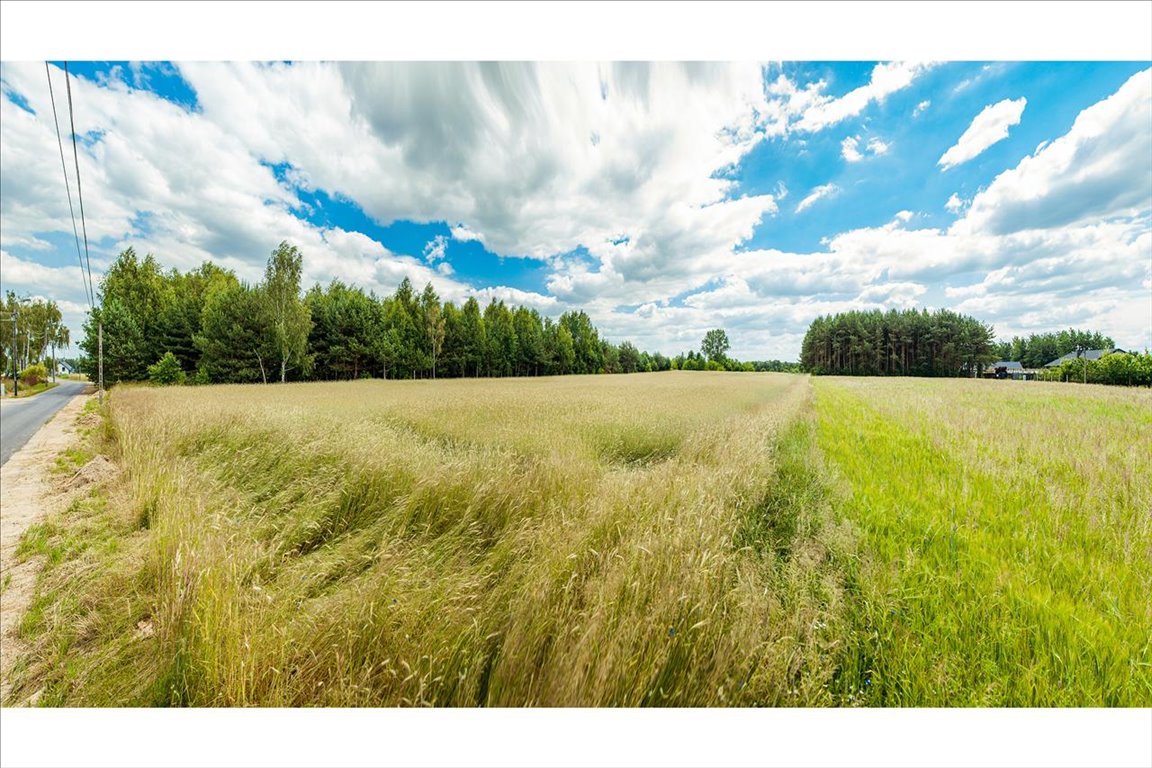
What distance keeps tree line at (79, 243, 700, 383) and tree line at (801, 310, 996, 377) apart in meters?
20.7

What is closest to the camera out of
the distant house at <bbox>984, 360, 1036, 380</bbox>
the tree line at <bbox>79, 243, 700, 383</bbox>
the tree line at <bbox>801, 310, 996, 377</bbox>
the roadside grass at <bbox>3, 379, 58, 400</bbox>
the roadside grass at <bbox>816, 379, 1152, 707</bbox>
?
the roadside grass at <bbox>816, 379, 1152, 707</bbox>

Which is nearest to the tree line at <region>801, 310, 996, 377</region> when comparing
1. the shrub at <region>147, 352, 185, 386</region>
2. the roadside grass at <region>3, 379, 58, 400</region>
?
the shrub at <region>147, 352, 185, 386</region>

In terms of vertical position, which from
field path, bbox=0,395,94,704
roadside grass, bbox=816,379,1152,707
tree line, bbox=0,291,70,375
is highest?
tree line, bbox=0,291,70,375

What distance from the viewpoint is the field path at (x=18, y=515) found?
258 cm

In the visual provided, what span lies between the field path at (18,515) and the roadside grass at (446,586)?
0.17m

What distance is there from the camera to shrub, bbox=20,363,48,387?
37.9 meters

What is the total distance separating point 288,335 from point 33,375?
46.2 metres

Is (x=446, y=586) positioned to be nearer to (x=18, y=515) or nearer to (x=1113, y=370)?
(x=18, y=515)

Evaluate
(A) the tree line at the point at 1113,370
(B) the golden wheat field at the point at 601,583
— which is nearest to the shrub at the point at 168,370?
(B) the golden wheat field at the point at 601,583

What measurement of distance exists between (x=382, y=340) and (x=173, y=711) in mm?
32066

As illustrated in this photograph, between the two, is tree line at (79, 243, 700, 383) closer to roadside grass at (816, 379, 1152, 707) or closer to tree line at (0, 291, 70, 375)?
tree line at (0, 291, 70, 375)

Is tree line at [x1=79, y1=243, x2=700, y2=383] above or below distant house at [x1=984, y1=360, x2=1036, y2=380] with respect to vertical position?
above

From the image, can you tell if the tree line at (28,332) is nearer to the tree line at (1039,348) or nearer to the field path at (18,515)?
the field path at (18,515)

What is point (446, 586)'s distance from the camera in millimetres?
2396
